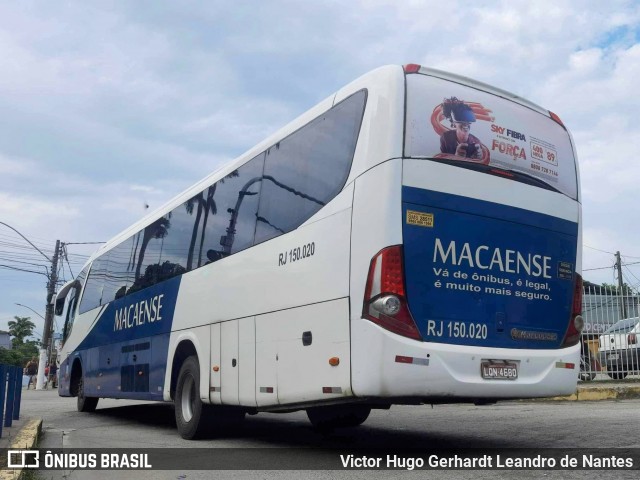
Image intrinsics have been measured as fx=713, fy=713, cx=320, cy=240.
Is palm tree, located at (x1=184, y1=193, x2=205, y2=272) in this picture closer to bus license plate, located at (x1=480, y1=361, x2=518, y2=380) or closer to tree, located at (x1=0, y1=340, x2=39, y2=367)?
bus license plate, located at (x1=480, y1=361, x2=518, y2=380)

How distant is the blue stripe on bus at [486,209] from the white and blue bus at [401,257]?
0.01 metres

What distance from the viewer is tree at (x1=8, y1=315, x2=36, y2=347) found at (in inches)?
3482

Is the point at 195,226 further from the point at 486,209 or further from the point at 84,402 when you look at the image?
the point at 84,402

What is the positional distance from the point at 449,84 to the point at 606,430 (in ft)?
13.8

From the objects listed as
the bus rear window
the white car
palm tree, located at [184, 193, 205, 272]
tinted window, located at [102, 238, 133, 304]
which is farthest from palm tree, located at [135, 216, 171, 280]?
the white car

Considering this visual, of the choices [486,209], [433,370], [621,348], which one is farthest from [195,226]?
[621,348]

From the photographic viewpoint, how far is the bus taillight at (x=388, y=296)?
5781 millimetres

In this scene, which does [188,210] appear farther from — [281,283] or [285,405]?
[285,405]

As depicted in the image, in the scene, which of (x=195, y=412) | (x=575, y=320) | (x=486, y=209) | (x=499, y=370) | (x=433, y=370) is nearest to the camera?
(x=433, y=370)

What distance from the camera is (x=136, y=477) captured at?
6.47 m

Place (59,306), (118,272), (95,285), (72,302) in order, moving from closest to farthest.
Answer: (118,272), (95,285), (72,302), (59,306)

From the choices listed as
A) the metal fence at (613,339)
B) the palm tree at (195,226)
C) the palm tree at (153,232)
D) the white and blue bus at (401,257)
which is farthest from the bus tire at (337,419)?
the metal fence at (613,339)

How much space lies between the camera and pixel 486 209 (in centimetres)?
653

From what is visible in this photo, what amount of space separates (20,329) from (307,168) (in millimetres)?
90132
